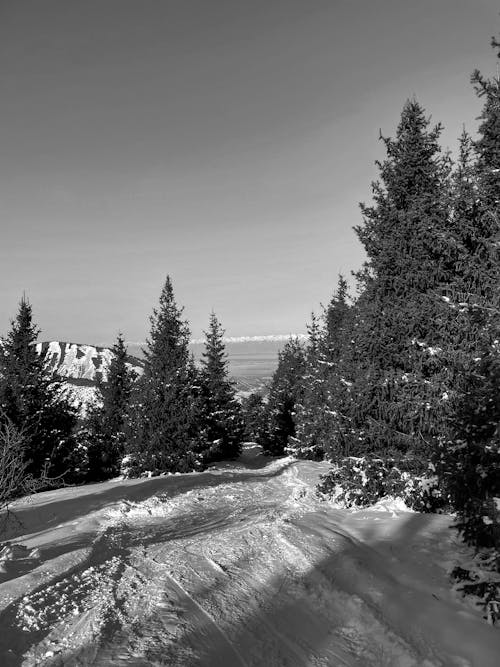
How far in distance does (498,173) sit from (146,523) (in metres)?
11.2

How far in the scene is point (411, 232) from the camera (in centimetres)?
1170

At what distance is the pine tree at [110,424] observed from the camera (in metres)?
28.1

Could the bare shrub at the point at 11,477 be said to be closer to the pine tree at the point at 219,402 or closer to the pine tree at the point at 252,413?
the pine tree at the point at 219,402

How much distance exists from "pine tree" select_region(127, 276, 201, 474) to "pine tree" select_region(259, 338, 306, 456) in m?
18.0

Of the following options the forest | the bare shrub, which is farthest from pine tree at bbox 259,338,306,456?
the bare shrub

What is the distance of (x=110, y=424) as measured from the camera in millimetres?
28766

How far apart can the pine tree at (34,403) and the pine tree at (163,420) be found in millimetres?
4834

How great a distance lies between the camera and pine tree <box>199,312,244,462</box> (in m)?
29.3

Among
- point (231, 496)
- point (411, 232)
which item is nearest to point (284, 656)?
point (231, 496)

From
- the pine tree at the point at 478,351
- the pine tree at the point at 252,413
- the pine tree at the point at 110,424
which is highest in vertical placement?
the pine tree at the point at 478,351

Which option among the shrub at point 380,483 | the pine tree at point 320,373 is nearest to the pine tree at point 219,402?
the pine tree at point 320,373

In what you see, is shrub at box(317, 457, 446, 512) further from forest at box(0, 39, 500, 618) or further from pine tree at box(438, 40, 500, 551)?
pine tree at box(438, 40, 500, 551)

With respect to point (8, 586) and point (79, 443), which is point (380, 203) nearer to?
point (8, 586)

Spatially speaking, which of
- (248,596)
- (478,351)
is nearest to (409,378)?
(478,351)
